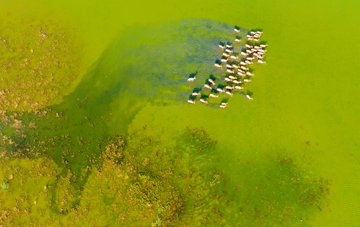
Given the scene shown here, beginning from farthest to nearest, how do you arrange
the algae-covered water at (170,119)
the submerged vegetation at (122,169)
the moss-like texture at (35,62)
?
the moss-like texture at (35,62) → the algae-covered water at (170,119) → the submerged vegetation at (122,169)

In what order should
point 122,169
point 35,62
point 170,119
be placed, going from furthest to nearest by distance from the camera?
point 35,62
point 170,119
point 122,169

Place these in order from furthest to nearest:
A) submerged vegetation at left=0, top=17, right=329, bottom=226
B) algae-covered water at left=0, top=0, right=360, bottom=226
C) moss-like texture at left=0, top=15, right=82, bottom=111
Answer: moss-like texture at left=0, top=15, right=82, bottom=111 < algae-covered water at left=0, top=0, right=360, bottom=226 < submerged vegetation at left=0, top=17, right=329, bottom=226

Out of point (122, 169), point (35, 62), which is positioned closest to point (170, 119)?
point (122, 169)

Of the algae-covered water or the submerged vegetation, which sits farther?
the algae-covered water

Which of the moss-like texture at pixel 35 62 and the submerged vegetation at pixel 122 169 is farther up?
the moss-like texture at pixel 35 62

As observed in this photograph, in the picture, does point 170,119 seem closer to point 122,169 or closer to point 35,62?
point 122,169
